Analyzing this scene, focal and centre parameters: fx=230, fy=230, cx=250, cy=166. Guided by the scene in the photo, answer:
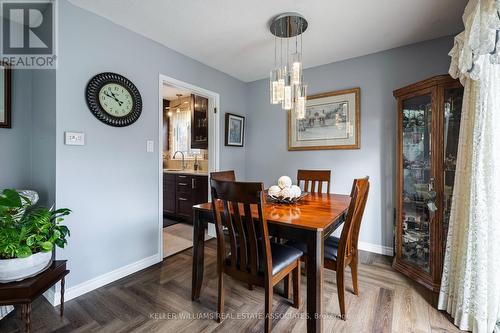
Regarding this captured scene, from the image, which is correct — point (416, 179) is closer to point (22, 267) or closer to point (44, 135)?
point (22, 267)

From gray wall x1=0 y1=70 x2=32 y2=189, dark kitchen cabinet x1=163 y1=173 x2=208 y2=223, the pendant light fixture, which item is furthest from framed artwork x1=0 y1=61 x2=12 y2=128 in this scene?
the pendant light fixture

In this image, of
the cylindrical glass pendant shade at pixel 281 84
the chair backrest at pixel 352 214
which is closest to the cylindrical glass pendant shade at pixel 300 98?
the cylindrical glass pendant shade at pixel 281 84

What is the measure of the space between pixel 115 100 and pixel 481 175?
2840 millimetres

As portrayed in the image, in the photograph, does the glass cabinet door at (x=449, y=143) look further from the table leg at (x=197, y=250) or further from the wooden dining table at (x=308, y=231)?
the table leg at (x=197, y=250)

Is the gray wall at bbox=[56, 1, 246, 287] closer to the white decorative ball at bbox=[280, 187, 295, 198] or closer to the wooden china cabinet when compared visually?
the white decorative ball at bbox=[280, 187, 295, 198]

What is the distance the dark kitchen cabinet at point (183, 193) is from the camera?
12.0 feet

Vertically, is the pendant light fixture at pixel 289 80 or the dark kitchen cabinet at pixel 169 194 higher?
the pendant light fixture at pixel 289 80

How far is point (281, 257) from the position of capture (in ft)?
5.01

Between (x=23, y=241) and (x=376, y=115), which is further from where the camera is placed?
(x=376, y=115)

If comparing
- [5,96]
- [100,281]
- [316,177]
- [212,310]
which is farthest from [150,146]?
[316,177]

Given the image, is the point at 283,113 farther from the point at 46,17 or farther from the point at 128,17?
the point at 46,17

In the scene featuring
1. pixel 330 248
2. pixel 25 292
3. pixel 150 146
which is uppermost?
pixel 150 146

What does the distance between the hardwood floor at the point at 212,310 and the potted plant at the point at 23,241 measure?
0.47 m

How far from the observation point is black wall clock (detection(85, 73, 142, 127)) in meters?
1.99
